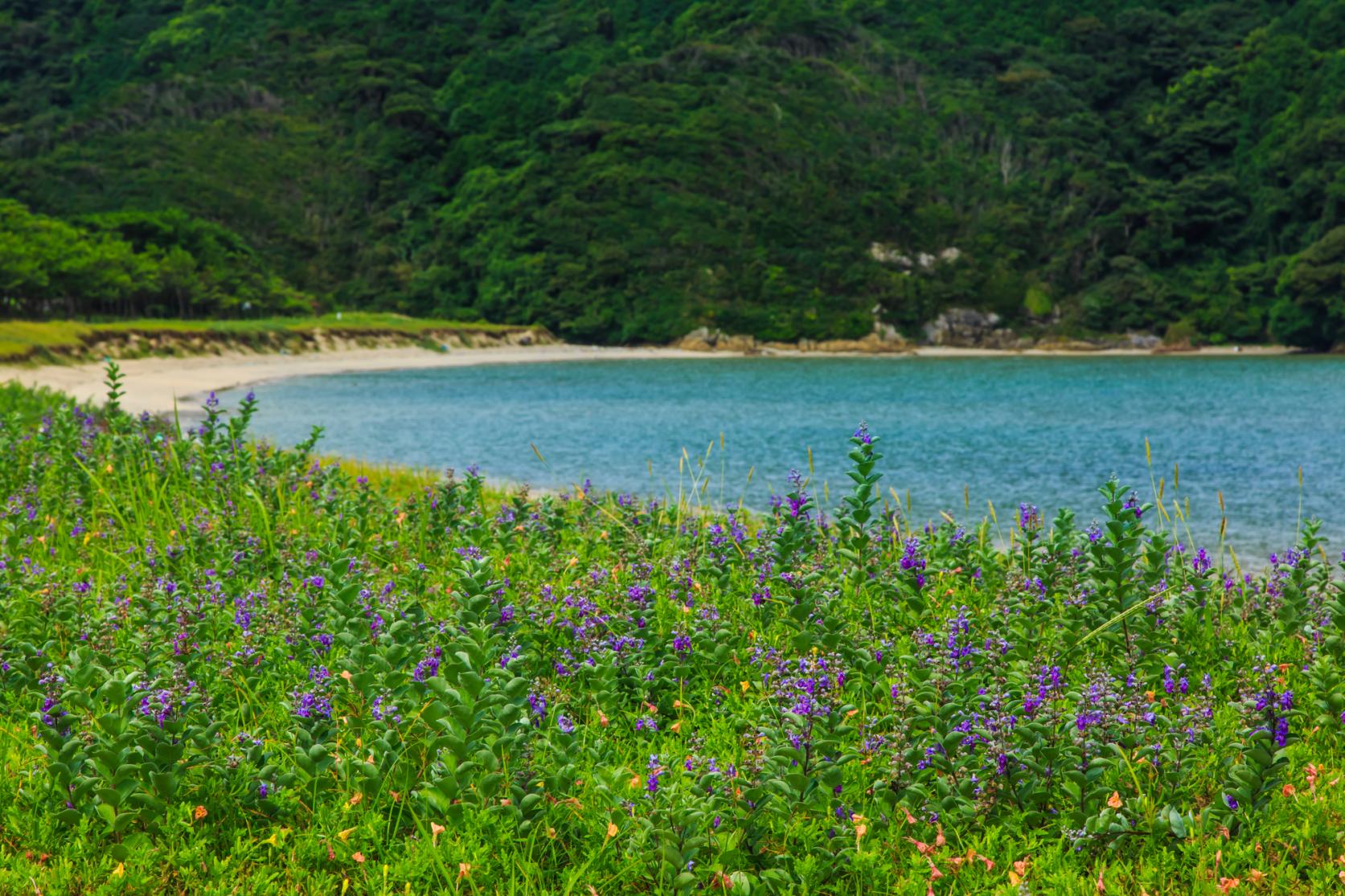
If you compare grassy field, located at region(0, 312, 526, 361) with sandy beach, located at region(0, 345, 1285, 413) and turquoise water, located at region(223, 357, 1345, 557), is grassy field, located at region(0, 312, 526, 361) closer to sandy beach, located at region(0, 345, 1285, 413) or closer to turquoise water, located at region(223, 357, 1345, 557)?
sandy beach, located at region(0, 345, 1285, 413)

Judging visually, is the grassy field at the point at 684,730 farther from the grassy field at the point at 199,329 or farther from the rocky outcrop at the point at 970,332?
the rocky outcrop at the point at 970,332

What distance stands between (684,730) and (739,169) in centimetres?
13527

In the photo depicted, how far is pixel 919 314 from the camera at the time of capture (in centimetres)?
11750

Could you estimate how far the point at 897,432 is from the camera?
105 feet

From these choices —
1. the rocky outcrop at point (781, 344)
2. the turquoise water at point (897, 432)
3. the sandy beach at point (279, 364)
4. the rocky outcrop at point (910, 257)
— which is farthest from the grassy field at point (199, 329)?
the rocky outcrop at point (910, 257)

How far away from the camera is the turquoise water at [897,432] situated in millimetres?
18172

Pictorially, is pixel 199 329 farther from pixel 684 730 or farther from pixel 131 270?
pixel 684 730

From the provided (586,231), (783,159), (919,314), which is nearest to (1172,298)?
(919,314)

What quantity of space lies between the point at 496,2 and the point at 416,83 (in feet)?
104

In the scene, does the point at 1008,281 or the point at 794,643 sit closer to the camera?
the point at 794,643

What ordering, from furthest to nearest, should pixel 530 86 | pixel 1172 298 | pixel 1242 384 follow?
1. pixel 530 86
2. pixel 1172 298
3. pixel 1242 384

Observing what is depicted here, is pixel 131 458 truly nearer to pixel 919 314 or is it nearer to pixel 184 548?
pixel 184 548

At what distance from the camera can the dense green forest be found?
112 metres

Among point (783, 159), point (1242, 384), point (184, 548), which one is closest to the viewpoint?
point (184, 548)
